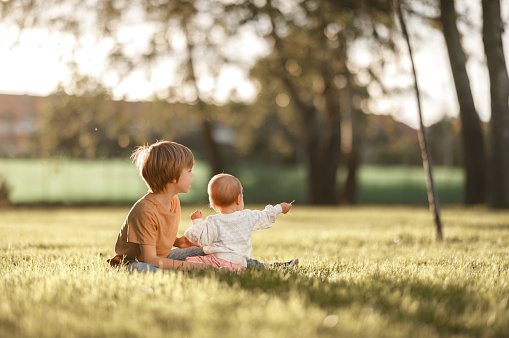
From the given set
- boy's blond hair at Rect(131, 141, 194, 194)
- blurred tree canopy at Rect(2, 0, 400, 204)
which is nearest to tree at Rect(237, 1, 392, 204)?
blurred tree canopy at Rect(2, 0, 400, 204)

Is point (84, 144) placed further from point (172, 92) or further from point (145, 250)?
point (145, 250)

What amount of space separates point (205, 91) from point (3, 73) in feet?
36.3

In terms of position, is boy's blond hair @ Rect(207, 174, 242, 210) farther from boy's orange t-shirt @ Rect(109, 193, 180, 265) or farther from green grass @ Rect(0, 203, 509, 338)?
green grass @ Rect(0, 203, 509, 338)

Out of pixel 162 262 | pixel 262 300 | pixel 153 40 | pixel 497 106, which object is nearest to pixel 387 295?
pixel 262 300

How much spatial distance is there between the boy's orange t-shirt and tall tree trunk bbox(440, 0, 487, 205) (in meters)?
11.2

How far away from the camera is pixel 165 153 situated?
4.16 meters

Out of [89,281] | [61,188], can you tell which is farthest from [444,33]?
Result: [61,188]

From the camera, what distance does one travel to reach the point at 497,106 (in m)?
13.5

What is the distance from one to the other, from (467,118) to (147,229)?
525 inches

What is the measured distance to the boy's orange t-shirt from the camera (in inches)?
161

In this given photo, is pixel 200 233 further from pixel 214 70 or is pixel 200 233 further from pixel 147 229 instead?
pixel 214 70

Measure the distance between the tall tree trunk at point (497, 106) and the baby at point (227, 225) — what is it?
943 cm

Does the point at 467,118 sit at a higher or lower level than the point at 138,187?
higher

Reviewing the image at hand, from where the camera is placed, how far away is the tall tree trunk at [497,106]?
40.5ft
